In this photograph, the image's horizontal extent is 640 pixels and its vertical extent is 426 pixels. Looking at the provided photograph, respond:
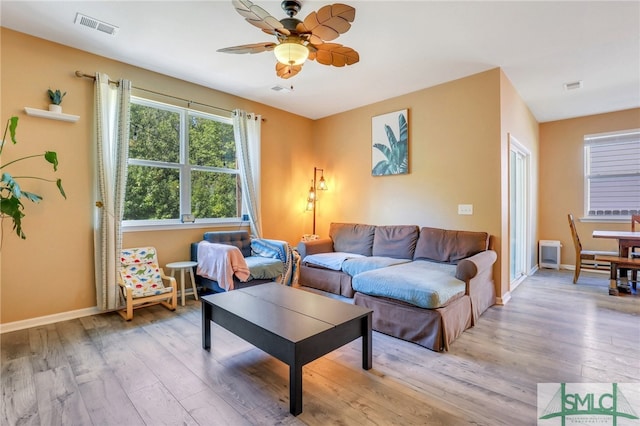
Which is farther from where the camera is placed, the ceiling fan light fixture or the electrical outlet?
the electrical outlet

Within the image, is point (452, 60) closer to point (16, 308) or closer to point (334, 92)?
point (334, 92)

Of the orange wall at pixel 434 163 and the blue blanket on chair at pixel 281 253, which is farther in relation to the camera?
the blue blanket on chair at pixel 281 253

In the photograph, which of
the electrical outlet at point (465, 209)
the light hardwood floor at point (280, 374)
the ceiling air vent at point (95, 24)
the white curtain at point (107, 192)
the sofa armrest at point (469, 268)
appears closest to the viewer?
the light hardwood floor at point (280, 374)

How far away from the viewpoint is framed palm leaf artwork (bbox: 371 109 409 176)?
4.37m

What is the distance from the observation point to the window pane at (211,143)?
4168 millimetres

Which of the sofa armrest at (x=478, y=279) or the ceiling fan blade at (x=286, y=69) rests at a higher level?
the ceiling fan blade at (x=286, y=69)

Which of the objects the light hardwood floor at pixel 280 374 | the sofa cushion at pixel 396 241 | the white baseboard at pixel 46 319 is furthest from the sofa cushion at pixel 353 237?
the white baseboard at pixel 46 319

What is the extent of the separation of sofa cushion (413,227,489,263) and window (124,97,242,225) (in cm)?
272

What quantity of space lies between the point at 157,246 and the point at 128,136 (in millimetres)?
1332

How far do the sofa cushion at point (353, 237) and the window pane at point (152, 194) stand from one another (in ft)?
7.65

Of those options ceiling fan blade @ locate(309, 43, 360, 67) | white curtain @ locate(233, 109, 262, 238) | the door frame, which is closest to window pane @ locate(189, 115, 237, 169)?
white curtain @ locate(233, 109, 262, 238)

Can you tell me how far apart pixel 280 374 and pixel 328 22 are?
2.40m

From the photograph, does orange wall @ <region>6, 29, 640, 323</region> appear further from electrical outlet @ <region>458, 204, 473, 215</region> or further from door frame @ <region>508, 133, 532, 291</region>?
door frame @ <region>508, 133, 532, 291</region>

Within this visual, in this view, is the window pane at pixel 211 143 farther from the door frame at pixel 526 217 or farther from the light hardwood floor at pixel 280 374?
the door frame at pixel 526 217
